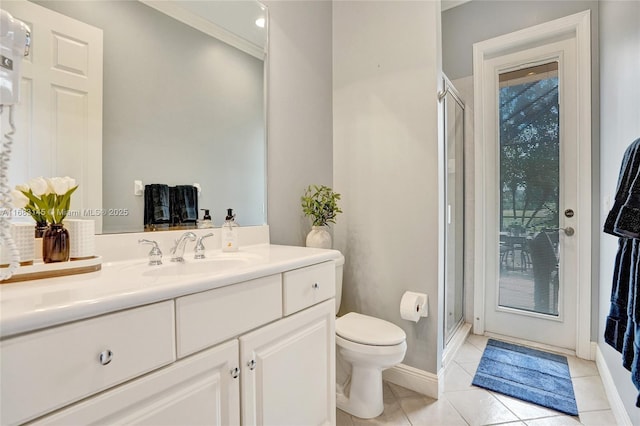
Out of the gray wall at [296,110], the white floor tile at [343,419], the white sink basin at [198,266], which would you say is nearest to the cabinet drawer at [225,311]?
the white sink basin at [198,266]

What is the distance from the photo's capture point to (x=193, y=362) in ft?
2.76

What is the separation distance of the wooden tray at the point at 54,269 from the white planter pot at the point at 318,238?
1087 millimetres

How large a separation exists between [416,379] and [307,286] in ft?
3.73

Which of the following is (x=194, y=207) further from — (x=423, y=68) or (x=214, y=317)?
(x=423, y=68)

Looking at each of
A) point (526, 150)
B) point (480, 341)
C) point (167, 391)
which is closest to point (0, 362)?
point (167, 391)

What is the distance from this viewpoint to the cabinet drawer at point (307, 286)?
1.16m

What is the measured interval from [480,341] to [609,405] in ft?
2.87

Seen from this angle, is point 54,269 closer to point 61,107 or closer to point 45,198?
point 45,198

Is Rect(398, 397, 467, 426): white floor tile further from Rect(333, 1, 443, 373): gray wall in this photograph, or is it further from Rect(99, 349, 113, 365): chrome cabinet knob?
Rect(99, 349, 113, 365): chrome cabinet knob

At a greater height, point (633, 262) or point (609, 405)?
point (633, 262)

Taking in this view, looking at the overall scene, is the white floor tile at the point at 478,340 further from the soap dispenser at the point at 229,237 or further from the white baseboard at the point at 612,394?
the soap dispenser at the point at 229,237

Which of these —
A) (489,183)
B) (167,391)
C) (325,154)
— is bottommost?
(167,391)

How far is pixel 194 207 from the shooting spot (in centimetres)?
144

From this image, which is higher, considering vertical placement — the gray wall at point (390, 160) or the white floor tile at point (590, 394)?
the gray wall at point (390, 160)
